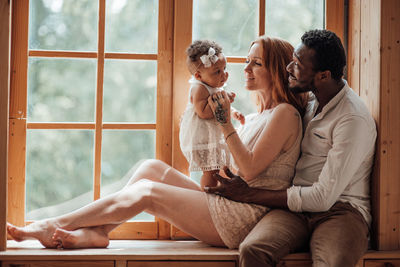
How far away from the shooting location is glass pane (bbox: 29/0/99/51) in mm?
2383

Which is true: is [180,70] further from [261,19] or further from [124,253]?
[124,253]

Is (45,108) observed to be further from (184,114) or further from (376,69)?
(376,69)

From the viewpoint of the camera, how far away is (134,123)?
2441mm

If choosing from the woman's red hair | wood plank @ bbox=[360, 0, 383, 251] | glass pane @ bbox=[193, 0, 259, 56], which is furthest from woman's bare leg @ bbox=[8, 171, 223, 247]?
glass pane @ bbox=[193, 0, 259, 56]

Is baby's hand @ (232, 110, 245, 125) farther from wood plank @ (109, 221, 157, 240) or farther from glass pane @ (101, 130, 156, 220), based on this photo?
wood plank @ (109, 221, 157, 240)

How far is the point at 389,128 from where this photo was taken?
2111 mm

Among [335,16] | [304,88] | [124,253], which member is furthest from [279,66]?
[124,253]

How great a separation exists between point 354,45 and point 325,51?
1.60 feet

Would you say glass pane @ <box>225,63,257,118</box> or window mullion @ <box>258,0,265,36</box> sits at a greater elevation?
window mullion @ <box>258,0,265,36</box>

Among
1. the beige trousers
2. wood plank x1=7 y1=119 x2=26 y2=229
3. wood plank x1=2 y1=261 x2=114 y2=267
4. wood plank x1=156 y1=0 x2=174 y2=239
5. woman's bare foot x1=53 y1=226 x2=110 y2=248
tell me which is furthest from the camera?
wood plank x1=156 y1=0 x2=174 y2=239

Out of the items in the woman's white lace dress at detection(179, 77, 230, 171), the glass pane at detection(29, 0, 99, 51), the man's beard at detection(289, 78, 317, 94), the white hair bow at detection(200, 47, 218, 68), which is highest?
the glass pane at detection(29, 0, 99, 51)

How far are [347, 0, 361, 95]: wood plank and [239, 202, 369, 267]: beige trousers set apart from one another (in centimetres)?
76

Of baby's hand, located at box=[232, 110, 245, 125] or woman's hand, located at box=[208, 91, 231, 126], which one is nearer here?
woman's hand, located at box=[208, 91, 231, 126]

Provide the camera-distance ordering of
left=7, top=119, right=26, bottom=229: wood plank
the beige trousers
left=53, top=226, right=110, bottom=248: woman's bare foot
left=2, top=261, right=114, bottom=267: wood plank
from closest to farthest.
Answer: the beige trousers < left=2, top=261, right=114, bottom=267: wood plank < left=53, top=226, right=110, bottom=248: woman's bare foot < left=7, top=119, right=26, bottom=229: wood plank
